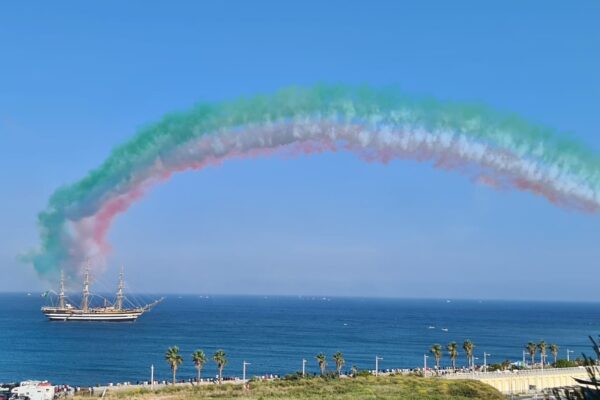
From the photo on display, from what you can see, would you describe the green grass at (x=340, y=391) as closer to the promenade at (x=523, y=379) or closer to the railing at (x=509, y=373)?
the promenade at (x=523, y=379)

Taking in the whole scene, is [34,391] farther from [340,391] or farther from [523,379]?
[523,379]

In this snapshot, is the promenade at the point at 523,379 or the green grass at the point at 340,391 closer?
the green grass at the point at 340,391

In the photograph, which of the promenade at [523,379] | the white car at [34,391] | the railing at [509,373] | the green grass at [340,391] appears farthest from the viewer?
the railing at [509,373]

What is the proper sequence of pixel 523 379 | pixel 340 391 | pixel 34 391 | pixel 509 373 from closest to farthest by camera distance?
pixel 34 391, pixel 340 391, pixel 523 379, pixel 509 373

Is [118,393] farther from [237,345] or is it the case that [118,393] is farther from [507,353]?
[507,353]

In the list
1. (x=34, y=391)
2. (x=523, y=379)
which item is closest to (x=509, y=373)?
(x=523, y=379)

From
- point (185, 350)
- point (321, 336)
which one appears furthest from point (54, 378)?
point (321, 336)

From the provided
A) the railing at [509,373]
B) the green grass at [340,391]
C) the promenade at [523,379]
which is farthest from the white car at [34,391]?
the railing at [509,373]

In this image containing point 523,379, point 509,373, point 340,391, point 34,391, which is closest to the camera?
point 34,391
